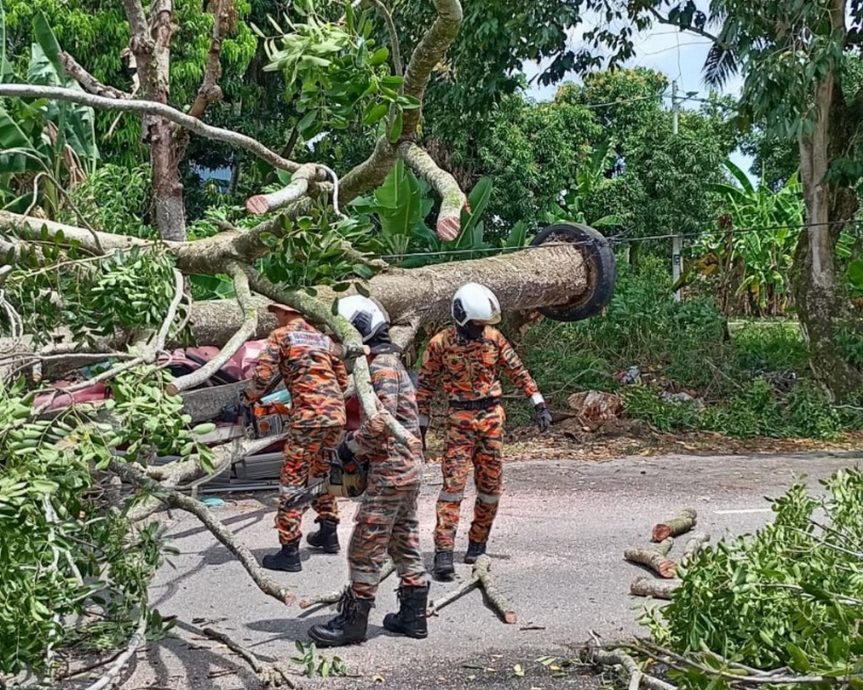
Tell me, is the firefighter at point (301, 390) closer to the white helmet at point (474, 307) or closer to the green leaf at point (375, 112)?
the white helmet at point (474, 307)

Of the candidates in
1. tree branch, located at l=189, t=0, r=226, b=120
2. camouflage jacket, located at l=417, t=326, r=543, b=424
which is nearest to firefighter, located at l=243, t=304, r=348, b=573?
camouflage jacket, located at l=417, t=326, r=543, b=424

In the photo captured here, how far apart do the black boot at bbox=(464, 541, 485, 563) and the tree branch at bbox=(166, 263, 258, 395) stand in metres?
2.68

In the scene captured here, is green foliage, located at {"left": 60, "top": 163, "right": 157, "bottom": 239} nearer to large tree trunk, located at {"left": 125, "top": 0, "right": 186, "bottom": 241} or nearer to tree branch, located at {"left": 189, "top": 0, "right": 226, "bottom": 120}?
large tree trunk, located at {"left": 125, "top": 0, "right": 186, "bottom": 241}

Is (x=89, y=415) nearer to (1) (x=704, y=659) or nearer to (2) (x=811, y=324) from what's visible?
(1) (x=704, y=659)

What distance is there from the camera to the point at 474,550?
6426 mm

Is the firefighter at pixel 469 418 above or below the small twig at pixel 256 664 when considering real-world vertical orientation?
above

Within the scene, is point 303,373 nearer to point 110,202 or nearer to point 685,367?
point 110,202

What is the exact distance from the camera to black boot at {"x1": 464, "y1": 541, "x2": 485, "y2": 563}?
641 centimetres

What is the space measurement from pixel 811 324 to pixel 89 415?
10.2 m

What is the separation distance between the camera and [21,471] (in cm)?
271

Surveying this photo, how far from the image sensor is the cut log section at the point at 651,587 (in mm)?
5629

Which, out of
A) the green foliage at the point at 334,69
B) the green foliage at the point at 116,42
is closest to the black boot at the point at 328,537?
the green foliage at the point at 334,69

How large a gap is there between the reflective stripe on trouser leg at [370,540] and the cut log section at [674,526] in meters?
2.44

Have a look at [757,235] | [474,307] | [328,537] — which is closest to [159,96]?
[474,307]
